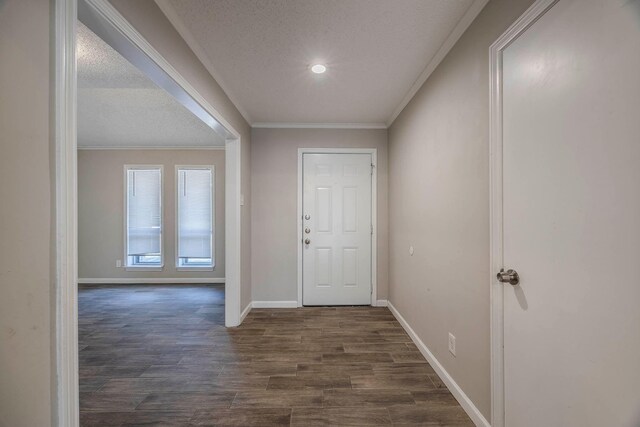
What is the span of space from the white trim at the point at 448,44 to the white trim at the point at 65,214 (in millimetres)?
1887

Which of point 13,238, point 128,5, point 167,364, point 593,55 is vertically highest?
point 128,5

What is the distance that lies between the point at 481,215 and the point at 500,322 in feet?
1.84

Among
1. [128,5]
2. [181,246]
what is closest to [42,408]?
[128,5]

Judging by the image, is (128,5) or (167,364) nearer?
(128,5)

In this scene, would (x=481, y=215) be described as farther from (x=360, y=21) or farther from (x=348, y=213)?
(x=348, y=213)

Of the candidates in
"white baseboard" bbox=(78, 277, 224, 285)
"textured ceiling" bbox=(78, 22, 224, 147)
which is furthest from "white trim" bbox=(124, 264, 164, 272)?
"textured ceiling" bbox=(78, 22, 224, 147)

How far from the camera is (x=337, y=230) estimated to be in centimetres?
353

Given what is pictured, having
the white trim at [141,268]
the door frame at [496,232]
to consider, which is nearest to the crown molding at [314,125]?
the door frame at [496,232]

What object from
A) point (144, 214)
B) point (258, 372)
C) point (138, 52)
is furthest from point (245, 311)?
point (144, 214)

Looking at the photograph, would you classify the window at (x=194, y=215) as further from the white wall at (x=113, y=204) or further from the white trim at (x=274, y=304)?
the white trim at (x=274, y=304)

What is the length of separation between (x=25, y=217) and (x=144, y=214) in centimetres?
468

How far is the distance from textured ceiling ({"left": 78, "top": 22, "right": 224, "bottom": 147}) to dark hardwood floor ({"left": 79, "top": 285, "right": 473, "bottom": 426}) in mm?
2479

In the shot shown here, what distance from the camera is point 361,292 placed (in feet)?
11.6

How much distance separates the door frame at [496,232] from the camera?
133 centimetres
